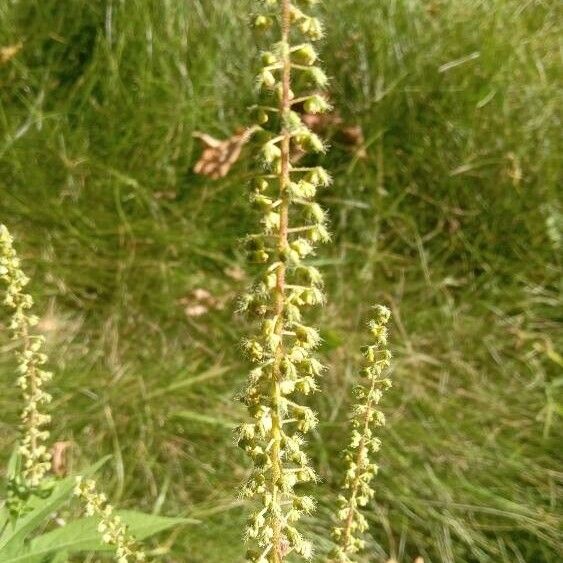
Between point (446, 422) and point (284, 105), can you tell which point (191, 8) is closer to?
point (446, 422)

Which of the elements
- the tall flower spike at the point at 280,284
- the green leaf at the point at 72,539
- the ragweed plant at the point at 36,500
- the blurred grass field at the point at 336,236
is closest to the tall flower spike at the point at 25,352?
the ragweed plant at the point at 36,500

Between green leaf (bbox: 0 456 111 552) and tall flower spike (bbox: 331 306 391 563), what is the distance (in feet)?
2.29

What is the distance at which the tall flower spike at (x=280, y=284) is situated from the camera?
137 cm

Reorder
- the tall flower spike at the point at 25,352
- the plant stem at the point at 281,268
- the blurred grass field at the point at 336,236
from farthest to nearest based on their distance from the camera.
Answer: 1. the blurred grass field at the point at 336,236
2. the tall flower spike at the point at 25,352
3. the plant stem at the point at 281,268

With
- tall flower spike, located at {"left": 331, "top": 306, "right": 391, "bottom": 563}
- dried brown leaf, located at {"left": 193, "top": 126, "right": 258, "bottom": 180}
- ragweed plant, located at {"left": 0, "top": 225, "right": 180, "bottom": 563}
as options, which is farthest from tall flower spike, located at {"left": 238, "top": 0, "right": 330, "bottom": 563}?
dried brown leaf, located at {"left": 193, "top": 126, "right": 258, "bottom": 180}

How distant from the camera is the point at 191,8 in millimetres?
4355

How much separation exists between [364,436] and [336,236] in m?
2.57

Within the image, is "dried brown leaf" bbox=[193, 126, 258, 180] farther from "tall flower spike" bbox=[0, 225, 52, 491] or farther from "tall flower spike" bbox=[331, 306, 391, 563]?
"tall flower spike" bbox=[331, 306, 391, 563]

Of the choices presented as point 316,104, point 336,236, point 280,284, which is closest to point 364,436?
point 280,284

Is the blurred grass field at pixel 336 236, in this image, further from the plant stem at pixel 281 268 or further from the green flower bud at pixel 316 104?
the green flower bud at pixel 316 104

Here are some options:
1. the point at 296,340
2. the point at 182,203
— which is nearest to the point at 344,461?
the point at 296,340

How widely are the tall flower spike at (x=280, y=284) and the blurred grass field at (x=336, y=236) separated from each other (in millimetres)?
2379

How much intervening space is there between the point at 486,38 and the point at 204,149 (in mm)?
1639

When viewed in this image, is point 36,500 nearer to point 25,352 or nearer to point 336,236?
point 25,352
